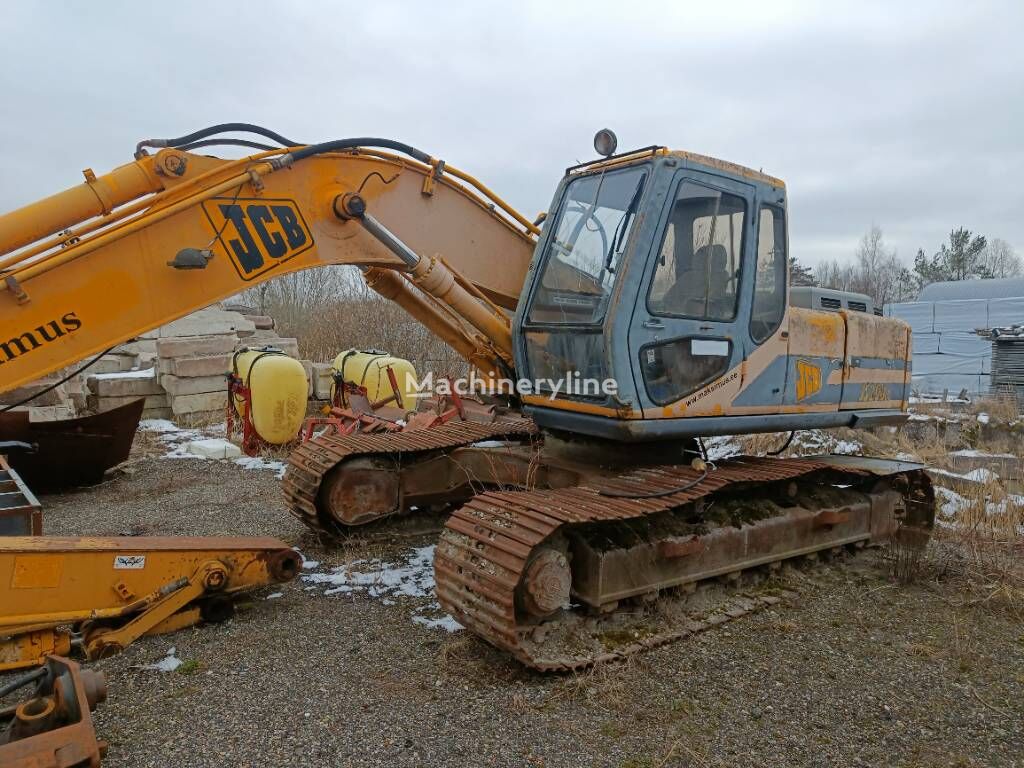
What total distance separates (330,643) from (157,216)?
7.50 feet

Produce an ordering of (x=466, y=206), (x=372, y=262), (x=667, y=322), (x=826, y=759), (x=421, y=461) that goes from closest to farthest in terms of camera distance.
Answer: (x=826, y=759) < (x=667, y=322) < (x=372, y=262) < (x=466, y=206) < (x=421, y=461)

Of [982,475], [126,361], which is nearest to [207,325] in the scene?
[126,361]

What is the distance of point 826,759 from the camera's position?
309cm

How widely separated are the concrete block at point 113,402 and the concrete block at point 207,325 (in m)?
2.22

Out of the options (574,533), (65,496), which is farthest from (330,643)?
(65,496)

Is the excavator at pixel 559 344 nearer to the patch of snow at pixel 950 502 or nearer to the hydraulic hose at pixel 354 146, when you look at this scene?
the hydraulic hose at pixel 354 146

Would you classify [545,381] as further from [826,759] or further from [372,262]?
Result: [826,759]

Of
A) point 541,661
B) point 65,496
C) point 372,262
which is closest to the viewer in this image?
point 541,661

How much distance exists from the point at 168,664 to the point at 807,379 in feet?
13.4

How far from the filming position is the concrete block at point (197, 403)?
41.0 feet

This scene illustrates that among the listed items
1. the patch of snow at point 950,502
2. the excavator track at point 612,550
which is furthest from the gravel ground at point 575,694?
the patch of snow at point 950,502

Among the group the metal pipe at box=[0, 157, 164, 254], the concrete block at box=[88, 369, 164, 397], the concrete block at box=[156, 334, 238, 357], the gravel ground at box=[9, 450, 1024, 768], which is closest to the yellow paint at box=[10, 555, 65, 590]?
the gravel ground at box=[9, 450, 1024, 768]

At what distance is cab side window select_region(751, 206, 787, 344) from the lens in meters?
4.79

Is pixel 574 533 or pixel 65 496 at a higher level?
pixel 574 533
